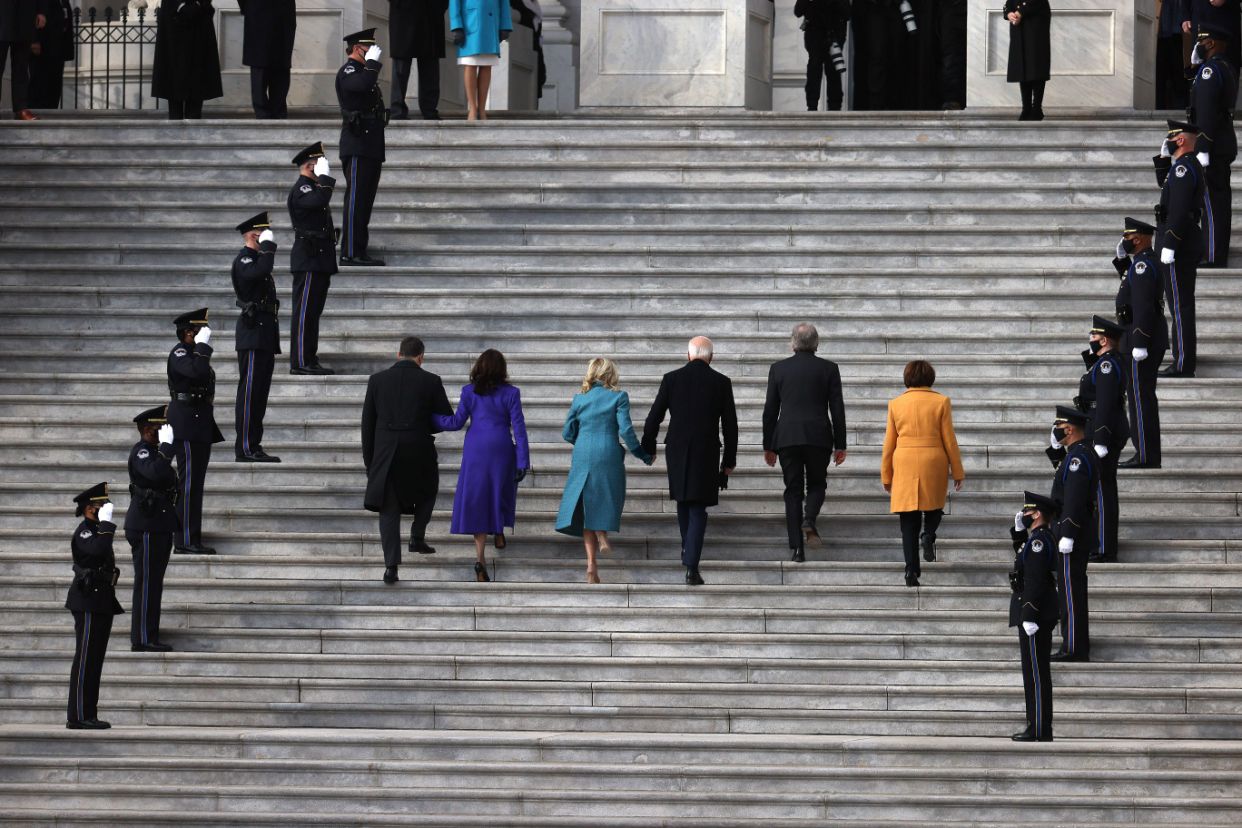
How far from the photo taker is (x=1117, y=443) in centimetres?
1378

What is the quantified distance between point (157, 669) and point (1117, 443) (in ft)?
18.0

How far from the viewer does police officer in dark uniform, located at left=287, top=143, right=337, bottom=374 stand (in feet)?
53.5

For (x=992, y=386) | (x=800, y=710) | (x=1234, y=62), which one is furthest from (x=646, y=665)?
(x=1234, y=62)

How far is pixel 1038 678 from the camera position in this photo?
12102 millimetres

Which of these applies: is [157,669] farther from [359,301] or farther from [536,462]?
[359,301]

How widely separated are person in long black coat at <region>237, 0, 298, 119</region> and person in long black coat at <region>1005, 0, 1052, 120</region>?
6020 millimetres

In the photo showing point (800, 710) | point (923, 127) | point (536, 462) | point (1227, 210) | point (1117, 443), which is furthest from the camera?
point (923, 127)

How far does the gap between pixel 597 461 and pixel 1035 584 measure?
3.06 meters

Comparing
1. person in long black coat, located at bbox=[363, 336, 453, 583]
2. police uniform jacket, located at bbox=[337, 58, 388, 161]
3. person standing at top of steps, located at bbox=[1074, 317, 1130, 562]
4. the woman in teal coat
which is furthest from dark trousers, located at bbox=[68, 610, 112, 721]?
police uniform jacket, located at bbox=[337, 58, 388, 161]

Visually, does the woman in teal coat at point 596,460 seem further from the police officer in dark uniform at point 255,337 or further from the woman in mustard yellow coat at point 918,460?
the police officer in dark uniform at point 255,337

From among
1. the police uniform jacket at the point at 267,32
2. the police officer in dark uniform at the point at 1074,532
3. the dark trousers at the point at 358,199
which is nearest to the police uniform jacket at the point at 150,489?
the dark trousers at the point at 358,199

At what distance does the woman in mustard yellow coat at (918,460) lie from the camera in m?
13.8

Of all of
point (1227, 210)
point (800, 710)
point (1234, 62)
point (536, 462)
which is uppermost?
point (1234, 62)

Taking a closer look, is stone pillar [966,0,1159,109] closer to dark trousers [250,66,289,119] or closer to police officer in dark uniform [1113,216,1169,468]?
dark trousers [250,66,289,119]
